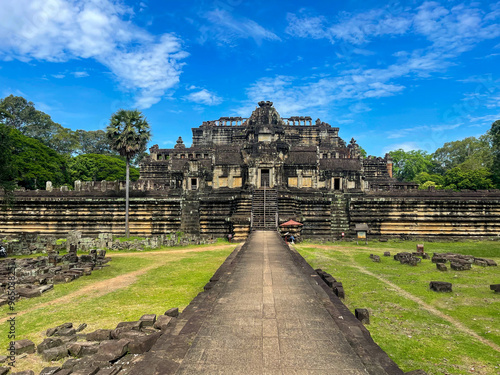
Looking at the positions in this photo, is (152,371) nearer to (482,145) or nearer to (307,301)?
(307,301)

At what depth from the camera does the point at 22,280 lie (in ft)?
42.9

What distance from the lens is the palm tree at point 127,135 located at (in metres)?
29.0

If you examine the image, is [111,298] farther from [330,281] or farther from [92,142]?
[92,142]

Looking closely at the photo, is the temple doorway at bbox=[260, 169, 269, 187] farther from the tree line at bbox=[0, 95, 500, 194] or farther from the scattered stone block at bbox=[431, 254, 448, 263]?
the scattered stone block at bbox=[431, 254, 448, 263]

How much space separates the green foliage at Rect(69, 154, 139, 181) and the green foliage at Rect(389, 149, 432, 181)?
2704 inches

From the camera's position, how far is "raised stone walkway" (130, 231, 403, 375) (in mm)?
4570

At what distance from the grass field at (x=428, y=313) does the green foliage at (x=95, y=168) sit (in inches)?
2543

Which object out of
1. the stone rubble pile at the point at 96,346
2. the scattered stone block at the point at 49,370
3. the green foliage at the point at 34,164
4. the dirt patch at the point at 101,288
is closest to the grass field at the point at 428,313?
the stone rubble pile at the point at 96,346

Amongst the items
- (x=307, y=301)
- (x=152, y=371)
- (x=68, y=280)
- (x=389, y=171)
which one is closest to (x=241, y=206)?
(x=68, y=280)

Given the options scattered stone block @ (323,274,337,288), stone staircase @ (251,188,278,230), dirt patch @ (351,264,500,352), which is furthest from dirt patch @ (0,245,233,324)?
stone staircase @ (251,188,278,230)

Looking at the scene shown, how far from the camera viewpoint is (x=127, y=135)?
29.0 m

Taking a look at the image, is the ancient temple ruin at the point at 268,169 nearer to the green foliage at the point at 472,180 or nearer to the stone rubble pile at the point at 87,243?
the stone rubble pile at the point at 87,243

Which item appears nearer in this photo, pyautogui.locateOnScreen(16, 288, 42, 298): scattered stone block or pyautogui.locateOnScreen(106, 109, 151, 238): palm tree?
pyautogui.locateOnScreen(16, 288, 42, 298): scattered stone block

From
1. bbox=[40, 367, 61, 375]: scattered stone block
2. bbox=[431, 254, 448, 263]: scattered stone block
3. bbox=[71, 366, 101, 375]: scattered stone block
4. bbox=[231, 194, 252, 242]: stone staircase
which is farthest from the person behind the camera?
bbox=[231, 194, 252, 242]: stone staircase
